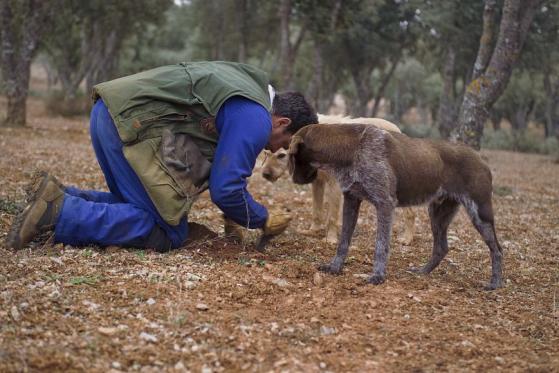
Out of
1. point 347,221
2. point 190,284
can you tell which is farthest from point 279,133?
point 190,284

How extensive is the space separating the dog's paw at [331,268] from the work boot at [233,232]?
106cm

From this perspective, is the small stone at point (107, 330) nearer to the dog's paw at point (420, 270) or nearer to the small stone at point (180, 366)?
the small stone at point (180, 366)

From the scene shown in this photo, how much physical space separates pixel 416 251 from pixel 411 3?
21159 mm

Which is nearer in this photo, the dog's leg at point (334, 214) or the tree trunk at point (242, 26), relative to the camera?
the dog's leg at point (334, 214)

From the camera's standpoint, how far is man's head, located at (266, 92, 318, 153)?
19.5 feet

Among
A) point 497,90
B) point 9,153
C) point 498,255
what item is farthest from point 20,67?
point 498,255

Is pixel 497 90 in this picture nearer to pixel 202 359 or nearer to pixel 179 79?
pixel 179 79

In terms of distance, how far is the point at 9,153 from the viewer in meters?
12.6

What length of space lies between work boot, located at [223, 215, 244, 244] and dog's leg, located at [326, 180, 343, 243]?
1.58 metres

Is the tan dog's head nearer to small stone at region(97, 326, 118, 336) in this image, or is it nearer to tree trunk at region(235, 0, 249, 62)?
small stone at region(97, 326, 118, 336)

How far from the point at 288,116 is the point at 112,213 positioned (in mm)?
1825

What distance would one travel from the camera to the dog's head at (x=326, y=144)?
18.9ft

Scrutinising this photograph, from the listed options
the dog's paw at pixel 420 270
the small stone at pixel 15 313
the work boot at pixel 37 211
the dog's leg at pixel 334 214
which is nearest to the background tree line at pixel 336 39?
the dog's leg at pixel 334 214

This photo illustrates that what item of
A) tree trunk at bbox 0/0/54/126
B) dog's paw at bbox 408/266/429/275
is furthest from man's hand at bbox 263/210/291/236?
tree trunk at bbox 0/0/54/126
